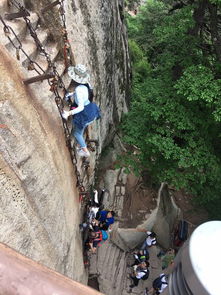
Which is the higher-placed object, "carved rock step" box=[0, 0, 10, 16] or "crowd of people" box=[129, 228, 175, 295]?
"carved rock step" box=[0, 0, 10, 16]

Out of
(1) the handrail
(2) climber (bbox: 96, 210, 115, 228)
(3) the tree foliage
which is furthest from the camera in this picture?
(2) climber (bbox: 96, 210, 115, 228)

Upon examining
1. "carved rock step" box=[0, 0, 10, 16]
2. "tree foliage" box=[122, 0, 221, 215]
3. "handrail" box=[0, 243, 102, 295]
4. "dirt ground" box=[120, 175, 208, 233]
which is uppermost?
"carved rock step" box=[0, 0, 10, 16]

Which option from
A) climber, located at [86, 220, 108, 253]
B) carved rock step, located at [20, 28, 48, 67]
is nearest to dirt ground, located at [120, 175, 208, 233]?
climber, located at [86, 220, 108, 253]

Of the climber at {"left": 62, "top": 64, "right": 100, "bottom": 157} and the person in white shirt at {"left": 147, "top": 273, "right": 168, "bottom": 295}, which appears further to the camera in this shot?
the person in white shirt at {"left": 147, "top": 273, "right": 168, "bottom": 295}

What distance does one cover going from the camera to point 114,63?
9031 mm

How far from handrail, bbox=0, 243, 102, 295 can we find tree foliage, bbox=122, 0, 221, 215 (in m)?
5.57

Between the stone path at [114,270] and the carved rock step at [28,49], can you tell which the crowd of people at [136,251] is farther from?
the carved rock step at [28,49]

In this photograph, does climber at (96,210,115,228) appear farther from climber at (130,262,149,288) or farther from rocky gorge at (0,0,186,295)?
climber at (130,262,149,288)

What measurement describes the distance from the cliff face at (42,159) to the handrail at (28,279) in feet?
7.62

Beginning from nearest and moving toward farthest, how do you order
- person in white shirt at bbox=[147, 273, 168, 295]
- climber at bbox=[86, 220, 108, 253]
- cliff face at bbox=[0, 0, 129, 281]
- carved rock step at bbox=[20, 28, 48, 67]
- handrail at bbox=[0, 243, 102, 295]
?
handrail at bbox=[0, 243, 102, 295] → cliff face at bbox=[0, 0, 129, 281] → carved rock step at bbox=[20, 28, 48, 67] → climber at bbox=[86, 220, 108, 253] → person in white shirt at bbox=[147, 273, 168, 295]

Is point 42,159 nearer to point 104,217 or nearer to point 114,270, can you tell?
point 104,217

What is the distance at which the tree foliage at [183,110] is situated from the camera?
21.7ft

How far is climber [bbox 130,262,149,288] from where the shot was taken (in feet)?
28.9

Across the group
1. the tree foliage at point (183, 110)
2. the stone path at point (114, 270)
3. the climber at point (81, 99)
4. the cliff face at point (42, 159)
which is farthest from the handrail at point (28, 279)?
the stone path at point (114, 270)
